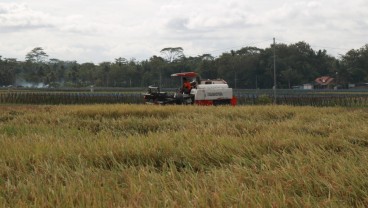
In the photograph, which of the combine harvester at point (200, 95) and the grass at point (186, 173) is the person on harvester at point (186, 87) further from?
the grass at point (186, 173)

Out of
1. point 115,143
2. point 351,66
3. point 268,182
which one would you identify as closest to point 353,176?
point 268,182

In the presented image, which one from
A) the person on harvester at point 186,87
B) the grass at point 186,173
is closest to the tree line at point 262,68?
the person on harvester at point 186,87

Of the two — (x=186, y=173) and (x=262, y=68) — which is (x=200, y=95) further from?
(x=262, y=68)

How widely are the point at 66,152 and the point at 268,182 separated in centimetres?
326

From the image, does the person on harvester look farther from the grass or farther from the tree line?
the tree line

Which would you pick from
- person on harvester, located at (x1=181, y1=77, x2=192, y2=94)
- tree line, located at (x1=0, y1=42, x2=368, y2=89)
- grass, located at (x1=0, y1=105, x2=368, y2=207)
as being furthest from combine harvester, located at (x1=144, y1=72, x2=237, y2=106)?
tree line, located at (x1=0, y1=42, x2=368, y2=89)

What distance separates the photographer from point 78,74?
124m

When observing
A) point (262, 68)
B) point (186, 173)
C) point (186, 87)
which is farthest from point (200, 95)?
point (262, 68)

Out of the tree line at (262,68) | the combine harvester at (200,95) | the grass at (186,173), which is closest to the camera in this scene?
the grass at (186,173)

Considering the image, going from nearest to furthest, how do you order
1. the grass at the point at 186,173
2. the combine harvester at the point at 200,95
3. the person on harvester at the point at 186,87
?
the grass at the point at 186,173 < the combine harvester at the point at 200,95 < the person on harvester at the point at 186,87

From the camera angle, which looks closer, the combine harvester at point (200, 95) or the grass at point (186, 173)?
the grass at point (186, 173)

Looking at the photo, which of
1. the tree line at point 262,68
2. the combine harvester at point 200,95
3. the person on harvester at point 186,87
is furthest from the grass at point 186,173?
the tree line at point 262,68

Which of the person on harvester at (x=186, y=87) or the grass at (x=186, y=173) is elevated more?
the person on harvester at (x=186, y=87)

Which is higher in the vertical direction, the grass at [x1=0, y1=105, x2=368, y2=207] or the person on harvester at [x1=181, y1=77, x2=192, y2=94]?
the person on harvester at [x1=181, y1=77, x2=192, y2=94]
